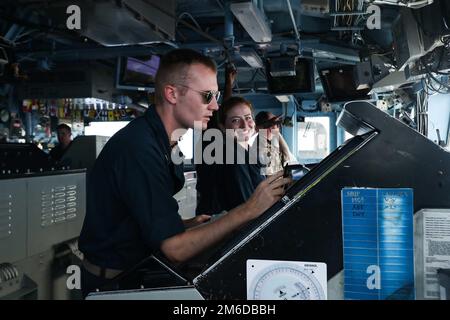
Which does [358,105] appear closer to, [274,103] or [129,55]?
[129,55]

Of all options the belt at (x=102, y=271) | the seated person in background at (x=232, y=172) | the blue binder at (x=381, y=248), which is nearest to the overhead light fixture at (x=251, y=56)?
the seated person in background at (x=232, y=172)

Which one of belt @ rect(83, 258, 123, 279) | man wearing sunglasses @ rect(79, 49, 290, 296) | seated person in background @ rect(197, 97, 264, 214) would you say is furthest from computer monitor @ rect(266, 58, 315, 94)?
belt @ rect(83, 258, 123, 279)

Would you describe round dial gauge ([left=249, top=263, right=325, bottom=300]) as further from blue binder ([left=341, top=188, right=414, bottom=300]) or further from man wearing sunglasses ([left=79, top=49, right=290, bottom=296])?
man wearing sunglasses ([left=79, top=49, right=290, bottom=296])

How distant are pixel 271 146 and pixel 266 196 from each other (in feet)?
8.37

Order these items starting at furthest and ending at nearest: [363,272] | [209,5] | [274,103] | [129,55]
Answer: [274,103], [129,55], [209,5], [363,272]

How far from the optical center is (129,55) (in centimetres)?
498

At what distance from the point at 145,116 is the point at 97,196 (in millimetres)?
319

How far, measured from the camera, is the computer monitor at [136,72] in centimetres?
503

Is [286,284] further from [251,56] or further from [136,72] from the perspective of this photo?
[136,72]

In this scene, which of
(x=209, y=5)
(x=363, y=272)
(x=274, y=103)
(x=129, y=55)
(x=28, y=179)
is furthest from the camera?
(x=274, y=103)

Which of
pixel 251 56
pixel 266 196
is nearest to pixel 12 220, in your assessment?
pixel 266 196
